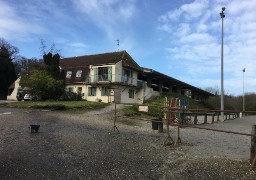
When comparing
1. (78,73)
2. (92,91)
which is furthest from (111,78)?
(78,73)

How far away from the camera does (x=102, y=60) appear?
49.3m

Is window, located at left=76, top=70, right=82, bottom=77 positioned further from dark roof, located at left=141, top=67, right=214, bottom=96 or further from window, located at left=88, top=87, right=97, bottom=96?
dark roof, located at left=141, top=67, right=214, bottom=96

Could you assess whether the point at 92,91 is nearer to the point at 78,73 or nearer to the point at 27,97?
the point at 78,73

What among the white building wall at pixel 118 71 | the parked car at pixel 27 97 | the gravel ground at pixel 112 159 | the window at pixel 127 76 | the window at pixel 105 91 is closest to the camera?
the gravel ground at pixel 112 159

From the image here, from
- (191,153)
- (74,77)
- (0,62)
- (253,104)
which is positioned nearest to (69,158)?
(191,153)

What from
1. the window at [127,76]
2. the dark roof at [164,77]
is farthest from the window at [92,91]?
the dark roof at [164,77]

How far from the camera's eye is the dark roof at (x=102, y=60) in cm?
4779

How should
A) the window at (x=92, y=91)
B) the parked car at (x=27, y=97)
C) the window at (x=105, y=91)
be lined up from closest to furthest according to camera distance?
1. the parked car at (x=27, y=97)
2. the window at (x=105, y=91)
3. the window at (x=92, y=91)

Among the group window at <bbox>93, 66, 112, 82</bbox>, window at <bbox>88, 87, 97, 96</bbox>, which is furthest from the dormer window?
window at <bbox>93, 66, 112, 82</bbox>

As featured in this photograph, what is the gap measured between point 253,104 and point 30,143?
7944 cm

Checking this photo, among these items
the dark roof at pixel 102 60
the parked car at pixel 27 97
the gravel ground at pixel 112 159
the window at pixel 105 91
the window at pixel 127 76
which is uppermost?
the dark roof at pixel 102 60

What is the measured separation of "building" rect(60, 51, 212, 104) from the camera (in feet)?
151

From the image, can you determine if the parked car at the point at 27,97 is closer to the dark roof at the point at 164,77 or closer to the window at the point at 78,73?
the window at the point at 78,73

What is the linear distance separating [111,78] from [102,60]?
15.8 feet
